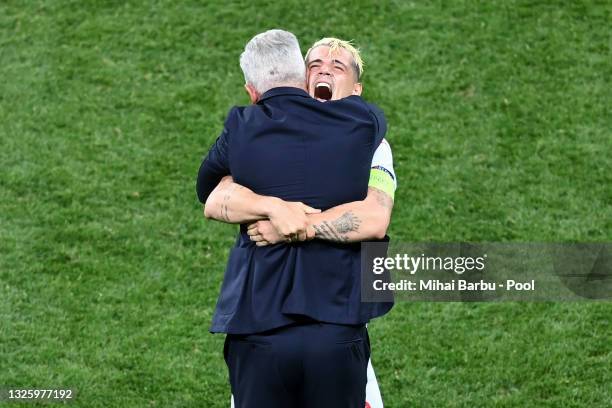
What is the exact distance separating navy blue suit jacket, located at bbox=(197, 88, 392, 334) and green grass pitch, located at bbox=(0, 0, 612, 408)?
2742 millimetres

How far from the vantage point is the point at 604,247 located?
28.4ft

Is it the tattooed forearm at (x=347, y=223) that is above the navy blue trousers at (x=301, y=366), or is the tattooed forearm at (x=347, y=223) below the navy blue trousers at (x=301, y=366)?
above

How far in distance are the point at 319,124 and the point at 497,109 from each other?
5931 mm

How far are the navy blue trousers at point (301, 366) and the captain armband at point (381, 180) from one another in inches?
22.0

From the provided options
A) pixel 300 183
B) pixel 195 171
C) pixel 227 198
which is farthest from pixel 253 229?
pixel 195 171

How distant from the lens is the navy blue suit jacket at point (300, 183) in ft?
14.4

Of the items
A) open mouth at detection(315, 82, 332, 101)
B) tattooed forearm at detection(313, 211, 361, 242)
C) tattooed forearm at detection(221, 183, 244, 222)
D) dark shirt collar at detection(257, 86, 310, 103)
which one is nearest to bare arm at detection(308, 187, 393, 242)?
tattooed forearm at detection(313, 211, 361, 242)

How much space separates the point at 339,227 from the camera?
4.41 meters

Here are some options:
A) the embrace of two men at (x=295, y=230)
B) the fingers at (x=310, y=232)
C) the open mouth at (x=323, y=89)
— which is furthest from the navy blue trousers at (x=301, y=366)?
the open mouth at (x=323, y=89)

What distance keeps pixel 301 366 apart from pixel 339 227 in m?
0.55

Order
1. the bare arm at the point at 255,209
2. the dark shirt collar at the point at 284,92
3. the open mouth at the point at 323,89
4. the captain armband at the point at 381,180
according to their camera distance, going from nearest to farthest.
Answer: the bare arm at the point at 255,209 → the dark shirt collar at the point at 284,92 → the captain armband at the point at 381,180 → the open mouth at the point at 323,89

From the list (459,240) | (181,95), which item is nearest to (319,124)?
(459,240)

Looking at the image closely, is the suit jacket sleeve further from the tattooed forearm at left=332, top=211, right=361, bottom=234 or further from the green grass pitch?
the green grass pitch

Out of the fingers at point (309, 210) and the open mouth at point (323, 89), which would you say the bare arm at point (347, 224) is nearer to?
the fingers at point (309, 210)
